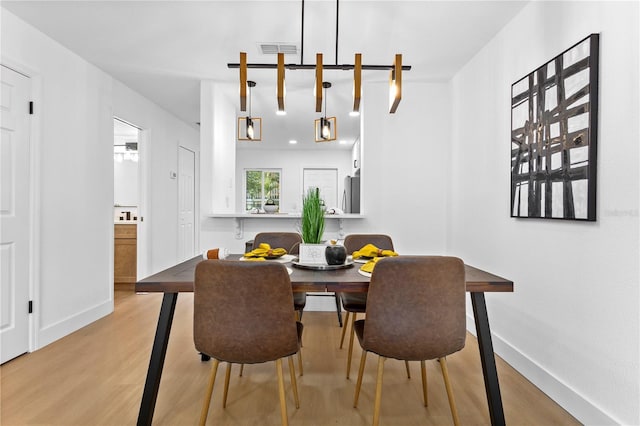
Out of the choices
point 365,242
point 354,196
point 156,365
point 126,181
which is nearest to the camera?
point 156,365

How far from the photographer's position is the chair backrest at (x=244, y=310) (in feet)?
4.82

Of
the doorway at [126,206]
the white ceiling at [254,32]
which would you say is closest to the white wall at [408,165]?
the white ceiling at [254,32]

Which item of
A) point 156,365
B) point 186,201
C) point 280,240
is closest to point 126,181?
point 186,201

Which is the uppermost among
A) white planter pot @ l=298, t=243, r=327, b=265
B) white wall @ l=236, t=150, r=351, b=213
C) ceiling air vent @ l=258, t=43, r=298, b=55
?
ceiling air vent @ l=258, t=43, r=298, b=55

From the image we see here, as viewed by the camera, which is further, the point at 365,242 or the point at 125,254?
the point at 125,254

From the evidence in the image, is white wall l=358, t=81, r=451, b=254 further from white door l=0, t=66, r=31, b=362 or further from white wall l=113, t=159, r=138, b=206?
white wall l=113, t=159, r=138, b=206

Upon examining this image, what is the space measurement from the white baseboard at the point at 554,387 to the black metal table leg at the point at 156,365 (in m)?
2.03

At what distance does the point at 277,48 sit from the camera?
9.68ft

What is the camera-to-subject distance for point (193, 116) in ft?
16.9

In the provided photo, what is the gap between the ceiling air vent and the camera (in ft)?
9.50

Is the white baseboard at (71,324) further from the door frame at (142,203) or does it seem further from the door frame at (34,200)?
the door frame at (142,203)

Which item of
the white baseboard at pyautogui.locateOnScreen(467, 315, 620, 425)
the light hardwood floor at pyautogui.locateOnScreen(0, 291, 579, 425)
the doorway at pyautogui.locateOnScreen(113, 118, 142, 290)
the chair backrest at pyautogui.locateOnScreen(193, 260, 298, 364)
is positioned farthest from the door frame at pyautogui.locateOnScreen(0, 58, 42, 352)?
the white baseboard at pyautogui.locateOnScreen(467, 315, 620, 425)

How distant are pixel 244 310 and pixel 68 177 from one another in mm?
2533

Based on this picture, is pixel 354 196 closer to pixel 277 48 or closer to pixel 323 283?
pixel 277 48
